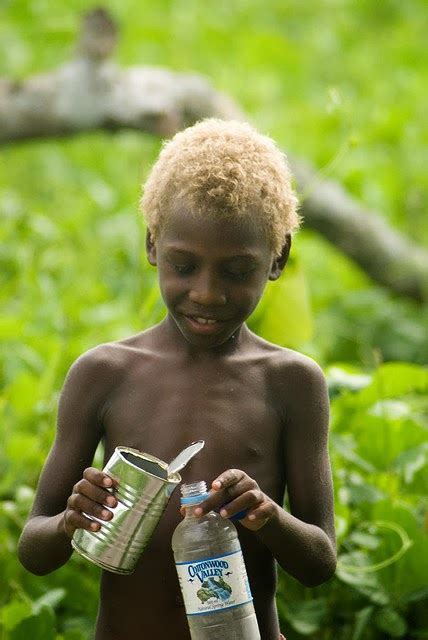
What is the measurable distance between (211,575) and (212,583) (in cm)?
1

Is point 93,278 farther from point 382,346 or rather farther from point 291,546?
point 291,546

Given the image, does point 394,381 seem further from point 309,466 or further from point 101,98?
point 101,98

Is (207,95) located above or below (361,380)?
above

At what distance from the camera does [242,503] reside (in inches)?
76.2

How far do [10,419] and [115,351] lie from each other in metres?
1.28

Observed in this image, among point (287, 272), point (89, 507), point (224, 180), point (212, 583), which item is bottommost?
point (212, 583)

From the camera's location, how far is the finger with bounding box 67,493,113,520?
1974 millimetres

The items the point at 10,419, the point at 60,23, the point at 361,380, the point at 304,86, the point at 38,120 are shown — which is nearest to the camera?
the point at 361,380

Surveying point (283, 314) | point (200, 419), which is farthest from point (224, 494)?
point (283, 314)

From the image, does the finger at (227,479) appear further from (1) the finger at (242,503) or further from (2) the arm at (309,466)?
(2) the arm at (309,466)

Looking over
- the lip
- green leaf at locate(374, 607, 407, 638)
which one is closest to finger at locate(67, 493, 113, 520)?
the lip

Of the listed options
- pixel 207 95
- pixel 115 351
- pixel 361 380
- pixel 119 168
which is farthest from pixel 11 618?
pixel 119 168

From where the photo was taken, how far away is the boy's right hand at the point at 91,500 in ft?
6.46

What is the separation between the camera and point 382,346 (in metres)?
5.07
